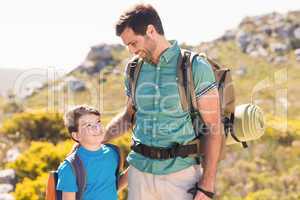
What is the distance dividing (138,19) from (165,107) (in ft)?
1.46

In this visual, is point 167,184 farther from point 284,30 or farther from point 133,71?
point 284,30

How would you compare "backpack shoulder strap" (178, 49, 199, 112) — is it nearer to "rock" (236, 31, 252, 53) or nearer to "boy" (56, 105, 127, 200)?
"boy" (56, 105, 127, 200)

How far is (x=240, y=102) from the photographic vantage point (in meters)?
23.5

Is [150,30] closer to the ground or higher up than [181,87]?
higher up

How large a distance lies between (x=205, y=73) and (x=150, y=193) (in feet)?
2.29

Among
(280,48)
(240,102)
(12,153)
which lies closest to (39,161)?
(12,153)

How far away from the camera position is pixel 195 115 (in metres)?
2.90

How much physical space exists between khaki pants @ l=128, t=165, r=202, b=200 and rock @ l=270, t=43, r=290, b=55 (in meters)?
36.7

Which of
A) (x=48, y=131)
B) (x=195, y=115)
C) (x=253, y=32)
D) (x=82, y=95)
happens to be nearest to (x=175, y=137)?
(x=195, y=115)

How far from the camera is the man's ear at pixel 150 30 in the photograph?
282cm

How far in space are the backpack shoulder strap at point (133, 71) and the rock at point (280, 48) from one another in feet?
120

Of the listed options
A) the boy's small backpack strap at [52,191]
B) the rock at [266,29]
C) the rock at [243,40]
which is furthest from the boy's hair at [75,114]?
the rock at [266,29]

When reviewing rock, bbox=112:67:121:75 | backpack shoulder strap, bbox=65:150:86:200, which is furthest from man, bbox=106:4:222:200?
rock, bbox=112:67:121:75

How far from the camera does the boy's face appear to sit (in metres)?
2.97
